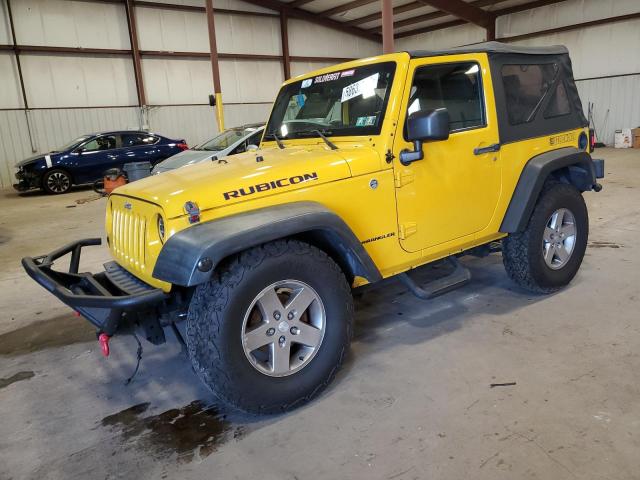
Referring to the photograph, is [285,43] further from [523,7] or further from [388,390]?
[388,390]

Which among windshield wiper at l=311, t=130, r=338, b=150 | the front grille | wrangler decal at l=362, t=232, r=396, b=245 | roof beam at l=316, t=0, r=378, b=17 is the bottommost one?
wrangler decal at l=362, t=232, r=396, b=245

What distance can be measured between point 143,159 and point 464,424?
11.5 metres

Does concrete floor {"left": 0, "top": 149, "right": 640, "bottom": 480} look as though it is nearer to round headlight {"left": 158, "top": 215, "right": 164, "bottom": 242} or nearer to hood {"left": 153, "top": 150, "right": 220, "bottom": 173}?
round headlight {"left": 158, "top": 215, "right": 164, "bottom": 242}

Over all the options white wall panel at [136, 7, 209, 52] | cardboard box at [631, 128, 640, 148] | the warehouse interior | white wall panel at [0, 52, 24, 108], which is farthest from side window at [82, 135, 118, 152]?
cardboard box at [631, 128, 640, 148]

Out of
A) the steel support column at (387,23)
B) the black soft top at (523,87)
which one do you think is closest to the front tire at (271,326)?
the black soft top at (523,87)

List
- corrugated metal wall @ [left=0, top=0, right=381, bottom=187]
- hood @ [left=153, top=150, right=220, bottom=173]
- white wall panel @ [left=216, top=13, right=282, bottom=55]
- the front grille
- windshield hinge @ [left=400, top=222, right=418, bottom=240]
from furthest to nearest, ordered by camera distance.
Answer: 1. white wall panel @ [left=216, top=13, right=282, bottom=55]
2. corrugated metal wall @ [left=0, top=0, right=381, bottom=187]
3. hood @ [left=153, top=150, right=220, bottom=173]
4. windshield hinge @ [left=400, top=222, right=418, bottom=240]
5. the front grille

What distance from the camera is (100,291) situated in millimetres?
2553

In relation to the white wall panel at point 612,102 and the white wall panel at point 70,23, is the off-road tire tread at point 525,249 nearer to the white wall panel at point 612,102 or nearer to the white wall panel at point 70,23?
the white wall panel at point 612,102

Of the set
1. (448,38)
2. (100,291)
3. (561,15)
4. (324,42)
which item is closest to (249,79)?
(324,42)

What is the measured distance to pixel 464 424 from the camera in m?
2.32

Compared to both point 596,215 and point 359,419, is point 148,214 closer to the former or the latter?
point 359,419

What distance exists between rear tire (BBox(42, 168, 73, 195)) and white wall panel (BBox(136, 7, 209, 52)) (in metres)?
5.67

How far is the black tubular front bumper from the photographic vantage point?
7.34ft

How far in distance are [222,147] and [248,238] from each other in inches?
295
